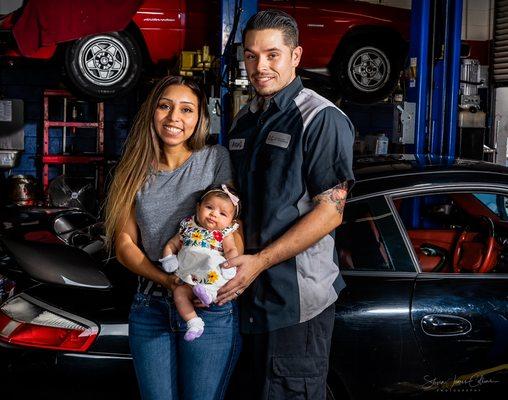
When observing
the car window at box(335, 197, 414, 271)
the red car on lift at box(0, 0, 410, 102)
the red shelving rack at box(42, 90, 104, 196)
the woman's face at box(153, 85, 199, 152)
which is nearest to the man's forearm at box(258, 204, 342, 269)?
the woman's face at box(153, 85, 199, 152)

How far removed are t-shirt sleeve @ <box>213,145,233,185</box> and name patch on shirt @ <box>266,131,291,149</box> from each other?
16cm

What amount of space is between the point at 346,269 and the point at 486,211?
1.62 meters

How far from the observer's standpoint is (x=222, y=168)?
2084 millimetres

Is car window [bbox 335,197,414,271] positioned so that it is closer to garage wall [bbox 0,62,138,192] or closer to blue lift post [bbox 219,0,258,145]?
blue lift post [bbox 219,0,258,145]

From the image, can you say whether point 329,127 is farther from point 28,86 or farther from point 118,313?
point 28,86

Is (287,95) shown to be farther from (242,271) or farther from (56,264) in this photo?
(56,264)

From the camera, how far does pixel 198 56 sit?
6004 millimetres

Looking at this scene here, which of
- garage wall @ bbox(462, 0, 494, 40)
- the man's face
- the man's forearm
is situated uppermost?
garage wall @ bbox(462, 0, 494, 40)

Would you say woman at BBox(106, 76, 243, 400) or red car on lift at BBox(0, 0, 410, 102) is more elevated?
red car on lift at BBox(0, 0, 410, 102)

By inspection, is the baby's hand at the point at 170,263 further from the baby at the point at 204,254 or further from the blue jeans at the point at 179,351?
the blue jeans at the point at 179,351

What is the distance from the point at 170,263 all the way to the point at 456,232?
191cm

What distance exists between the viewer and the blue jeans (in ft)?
6.49

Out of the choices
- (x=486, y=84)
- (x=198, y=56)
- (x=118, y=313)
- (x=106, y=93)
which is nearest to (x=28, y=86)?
(x=106, y=93)
